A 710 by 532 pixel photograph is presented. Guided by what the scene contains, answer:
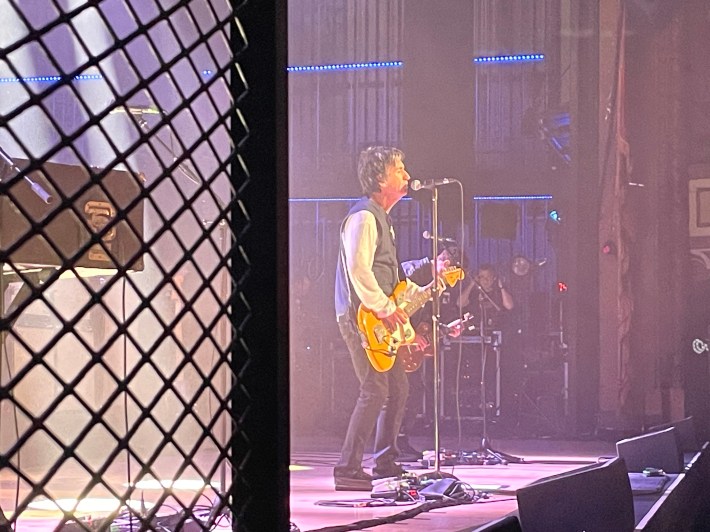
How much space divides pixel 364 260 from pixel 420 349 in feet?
2.76

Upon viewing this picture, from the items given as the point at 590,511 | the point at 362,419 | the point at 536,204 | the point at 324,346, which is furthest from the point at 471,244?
the point at 590,511

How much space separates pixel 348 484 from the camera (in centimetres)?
433

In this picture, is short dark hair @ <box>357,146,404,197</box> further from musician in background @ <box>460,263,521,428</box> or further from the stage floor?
the stage floor

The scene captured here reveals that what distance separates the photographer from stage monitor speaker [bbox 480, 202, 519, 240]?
531 cm

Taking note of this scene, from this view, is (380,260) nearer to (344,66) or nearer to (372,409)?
(372,409)

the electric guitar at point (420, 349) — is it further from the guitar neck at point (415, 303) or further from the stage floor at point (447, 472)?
the stage floor at point (447, 472)

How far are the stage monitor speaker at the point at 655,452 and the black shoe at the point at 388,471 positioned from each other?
1.33 metres

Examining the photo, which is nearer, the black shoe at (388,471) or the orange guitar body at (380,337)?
the orange guitar body at (380,337)

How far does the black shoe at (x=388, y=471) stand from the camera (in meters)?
4.48

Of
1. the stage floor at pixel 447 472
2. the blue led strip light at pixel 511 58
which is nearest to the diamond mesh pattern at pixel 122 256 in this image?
the stage floor at pixel 447 472

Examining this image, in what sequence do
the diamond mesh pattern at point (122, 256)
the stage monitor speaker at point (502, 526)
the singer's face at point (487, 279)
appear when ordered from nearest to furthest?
the diamond mesh pattern at point (122, 256), the stage monitor speaker at point (502, 526), the singer's face at point (487, 279)

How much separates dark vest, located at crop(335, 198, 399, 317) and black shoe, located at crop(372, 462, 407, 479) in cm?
74

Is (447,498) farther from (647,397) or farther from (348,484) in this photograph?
(647,397)

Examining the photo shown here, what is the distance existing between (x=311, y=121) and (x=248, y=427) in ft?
17.4
